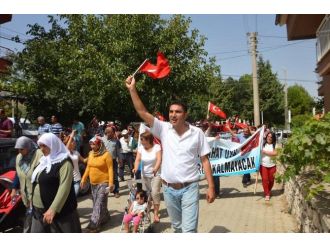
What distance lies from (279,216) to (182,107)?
4.16 m

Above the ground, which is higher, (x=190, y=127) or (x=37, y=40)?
(x=37, y=40)

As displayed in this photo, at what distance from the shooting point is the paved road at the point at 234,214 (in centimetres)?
700

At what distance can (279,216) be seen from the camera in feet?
25.3

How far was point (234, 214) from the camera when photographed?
805 centimetres

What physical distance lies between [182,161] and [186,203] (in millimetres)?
443

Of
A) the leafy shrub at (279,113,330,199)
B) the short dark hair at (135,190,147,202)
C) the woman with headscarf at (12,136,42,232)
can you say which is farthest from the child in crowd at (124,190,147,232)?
the leafy shrub at (279,113,330,199)

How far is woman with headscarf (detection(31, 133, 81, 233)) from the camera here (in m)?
4.32

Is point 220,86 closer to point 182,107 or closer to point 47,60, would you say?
point 47,60

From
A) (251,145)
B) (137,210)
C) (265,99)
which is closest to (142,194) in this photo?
(137,210)

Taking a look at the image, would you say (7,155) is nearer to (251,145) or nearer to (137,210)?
(137,210)

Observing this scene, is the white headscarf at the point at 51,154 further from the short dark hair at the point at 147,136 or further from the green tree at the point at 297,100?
the green tree at the point at 297,100

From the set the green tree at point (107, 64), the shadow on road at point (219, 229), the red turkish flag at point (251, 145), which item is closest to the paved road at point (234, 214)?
the shadow on road at point (219, 229)

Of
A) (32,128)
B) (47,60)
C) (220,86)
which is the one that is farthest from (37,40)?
(220,86)

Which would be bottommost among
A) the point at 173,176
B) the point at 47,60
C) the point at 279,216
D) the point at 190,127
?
the point at 279,216
